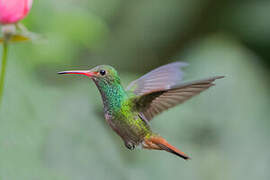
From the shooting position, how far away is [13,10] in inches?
55.2

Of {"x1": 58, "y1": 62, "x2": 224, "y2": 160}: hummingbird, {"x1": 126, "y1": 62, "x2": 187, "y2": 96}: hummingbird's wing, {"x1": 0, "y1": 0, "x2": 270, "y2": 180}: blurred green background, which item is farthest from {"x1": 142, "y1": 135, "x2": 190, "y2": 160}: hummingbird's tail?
{"x1": 0, "y1": 0, "x2": 270, "y2": 180}: blurred green background

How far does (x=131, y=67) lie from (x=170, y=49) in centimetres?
38

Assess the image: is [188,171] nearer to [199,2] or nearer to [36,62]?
[36,62]

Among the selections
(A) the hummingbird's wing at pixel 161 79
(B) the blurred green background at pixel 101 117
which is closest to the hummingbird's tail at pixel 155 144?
(A) the hummingbird's wing at pixel 161 79

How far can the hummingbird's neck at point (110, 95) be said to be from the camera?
1.21m

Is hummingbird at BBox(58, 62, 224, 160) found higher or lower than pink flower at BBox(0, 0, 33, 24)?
lower

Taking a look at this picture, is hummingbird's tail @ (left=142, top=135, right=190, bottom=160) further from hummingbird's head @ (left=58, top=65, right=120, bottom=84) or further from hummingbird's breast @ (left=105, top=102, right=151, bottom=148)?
Answer: hummingbird's head @ (left=58, top=65, right=120, bottom=84)

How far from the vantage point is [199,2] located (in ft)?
14.3

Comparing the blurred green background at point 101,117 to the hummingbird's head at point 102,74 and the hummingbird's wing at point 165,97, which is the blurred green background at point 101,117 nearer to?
the hummingbird's wing at point 165,97

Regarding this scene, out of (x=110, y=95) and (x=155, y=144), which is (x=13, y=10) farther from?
(x=155, y=144)

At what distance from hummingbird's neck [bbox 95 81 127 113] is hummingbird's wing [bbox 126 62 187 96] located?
81 mm

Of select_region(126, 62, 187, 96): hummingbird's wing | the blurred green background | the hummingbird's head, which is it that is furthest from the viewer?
the blurred green background

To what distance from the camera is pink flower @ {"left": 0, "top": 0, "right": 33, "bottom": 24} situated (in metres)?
1.40

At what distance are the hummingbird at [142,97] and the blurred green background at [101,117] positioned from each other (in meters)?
0.90
